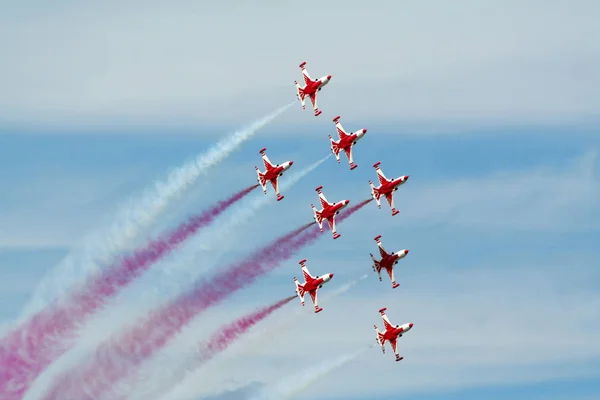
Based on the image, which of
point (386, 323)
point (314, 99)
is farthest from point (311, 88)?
point (386, 323)

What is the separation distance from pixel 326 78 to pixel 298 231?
1354cm

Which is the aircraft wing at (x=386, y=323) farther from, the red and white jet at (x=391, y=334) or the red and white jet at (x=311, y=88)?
the red and white jet at (x=311, y=88)

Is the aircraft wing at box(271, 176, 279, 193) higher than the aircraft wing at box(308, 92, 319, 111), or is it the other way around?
the aircraft wing at box(308, 92, 319, 111)

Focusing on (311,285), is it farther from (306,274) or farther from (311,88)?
(311,88)

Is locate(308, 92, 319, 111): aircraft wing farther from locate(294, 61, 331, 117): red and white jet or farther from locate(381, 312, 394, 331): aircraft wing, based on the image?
locate(381, 312, 394, 331): aircraft wing

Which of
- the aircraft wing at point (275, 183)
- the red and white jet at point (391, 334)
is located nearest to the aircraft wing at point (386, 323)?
the red and white jet at point (391, 334)

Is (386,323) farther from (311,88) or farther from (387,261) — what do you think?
(311,88)

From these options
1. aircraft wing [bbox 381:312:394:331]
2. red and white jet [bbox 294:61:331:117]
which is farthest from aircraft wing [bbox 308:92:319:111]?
aircraft wing [bbox 381:312:394:331]

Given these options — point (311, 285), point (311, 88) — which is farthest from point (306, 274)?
point (311, 88)

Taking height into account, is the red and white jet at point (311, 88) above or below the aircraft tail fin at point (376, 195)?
above

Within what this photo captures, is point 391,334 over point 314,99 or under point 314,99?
under

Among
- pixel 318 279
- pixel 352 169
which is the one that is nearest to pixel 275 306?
pixel 318 279

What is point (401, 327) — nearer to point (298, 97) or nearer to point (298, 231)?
point (298, 231)

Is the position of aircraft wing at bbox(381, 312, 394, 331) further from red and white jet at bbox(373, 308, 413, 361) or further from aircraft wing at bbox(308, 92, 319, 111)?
aircraft wing at bbox(308, 92, 319, 111)
